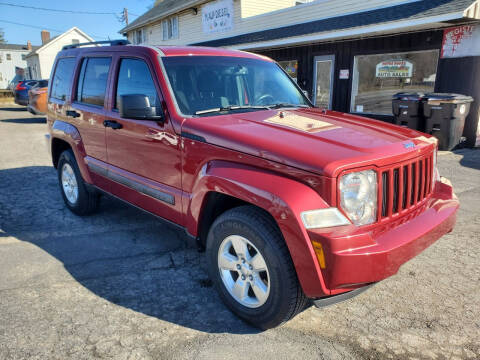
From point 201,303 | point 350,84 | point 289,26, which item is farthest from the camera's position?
point 289,26

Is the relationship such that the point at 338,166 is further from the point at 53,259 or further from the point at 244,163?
the point at 53,259

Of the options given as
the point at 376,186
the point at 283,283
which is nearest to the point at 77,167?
the point at 283,283

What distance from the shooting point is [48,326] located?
271 cm

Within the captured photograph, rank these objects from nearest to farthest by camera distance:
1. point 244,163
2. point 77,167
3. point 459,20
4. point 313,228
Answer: point 313,228 → point 244,163 → point 77,167 → point 459,20

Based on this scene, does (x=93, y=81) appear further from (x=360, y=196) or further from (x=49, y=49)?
(x=49, y=49)

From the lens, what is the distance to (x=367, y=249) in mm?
2211

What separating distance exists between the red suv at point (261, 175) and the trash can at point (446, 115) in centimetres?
592

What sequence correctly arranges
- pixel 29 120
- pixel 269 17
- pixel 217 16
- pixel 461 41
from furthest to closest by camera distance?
pixel 217 16 → pixel 29 120 → pixel 269 17 → pixel 461 41

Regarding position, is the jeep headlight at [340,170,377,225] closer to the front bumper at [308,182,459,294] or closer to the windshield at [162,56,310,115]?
the front bumper at [308,182,459,294]

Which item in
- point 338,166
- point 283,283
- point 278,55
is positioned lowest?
point 283,283

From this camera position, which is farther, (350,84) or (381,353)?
(350,84)

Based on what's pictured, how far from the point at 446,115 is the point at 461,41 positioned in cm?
215

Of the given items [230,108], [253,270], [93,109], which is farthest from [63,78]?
[253,270]

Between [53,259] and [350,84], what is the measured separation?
35.5 ft
